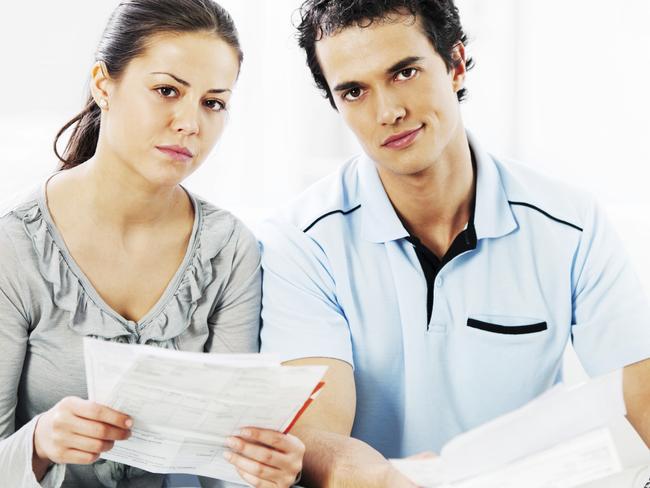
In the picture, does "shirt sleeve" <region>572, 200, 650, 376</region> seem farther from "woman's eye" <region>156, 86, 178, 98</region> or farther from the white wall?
the white wall

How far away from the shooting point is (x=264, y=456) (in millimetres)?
1211

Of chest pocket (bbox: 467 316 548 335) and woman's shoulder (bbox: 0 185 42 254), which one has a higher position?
woman's shoulder (bbox: 0 185 42 254)

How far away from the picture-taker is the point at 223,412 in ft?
3.77

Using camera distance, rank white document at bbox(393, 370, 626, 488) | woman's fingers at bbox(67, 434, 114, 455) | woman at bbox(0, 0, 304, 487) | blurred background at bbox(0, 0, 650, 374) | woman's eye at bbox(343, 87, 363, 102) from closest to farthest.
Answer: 1. white document at bbox(393, 370, 626, 488)
2. woman's fingers at bbox(67, 434, 114, 455)
3. woman at bbox(0, 0, 304, 487)
4. woman's eye at bbox(343, 87, 363, 102)
5. blurred background at bbox(0, 0, 650, 374)

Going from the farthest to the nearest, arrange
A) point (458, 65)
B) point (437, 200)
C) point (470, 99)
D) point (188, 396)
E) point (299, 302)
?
point (470, 99) → point (458, 65) → point (437, 200) → point (299, 302) → point (188, 396)

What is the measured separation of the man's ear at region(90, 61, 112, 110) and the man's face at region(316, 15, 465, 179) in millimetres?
421

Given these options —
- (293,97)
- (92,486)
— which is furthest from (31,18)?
(92,486)

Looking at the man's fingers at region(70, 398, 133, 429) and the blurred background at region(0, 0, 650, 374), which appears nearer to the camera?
the man's fingers at region(70, 398, 133, 429)

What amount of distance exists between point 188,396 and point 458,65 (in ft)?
3.28

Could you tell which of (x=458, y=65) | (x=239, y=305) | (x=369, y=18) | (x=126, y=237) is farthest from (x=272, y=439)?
(x=458, y=65)

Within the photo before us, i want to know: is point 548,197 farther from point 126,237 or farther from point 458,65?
point 126,237

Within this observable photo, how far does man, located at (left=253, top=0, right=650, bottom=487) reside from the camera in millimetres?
1593

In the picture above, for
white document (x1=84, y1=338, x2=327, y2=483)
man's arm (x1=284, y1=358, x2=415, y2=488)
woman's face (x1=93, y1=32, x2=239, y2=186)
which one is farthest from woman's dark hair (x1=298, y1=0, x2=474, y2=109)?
white document (x1=84, y1=338, x2=327, y2=483)

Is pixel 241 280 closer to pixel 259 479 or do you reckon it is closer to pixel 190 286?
pixel 190 286
